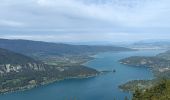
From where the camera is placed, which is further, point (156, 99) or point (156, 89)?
point (156, 89)

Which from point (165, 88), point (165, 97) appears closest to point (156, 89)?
point (165, 88)

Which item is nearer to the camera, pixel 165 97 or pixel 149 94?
pixel 165 97

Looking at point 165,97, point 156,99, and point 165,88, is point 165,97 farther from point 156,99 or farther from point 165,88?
point 165,88

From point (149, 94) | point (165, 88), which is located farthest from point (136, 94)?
point (165, 88)

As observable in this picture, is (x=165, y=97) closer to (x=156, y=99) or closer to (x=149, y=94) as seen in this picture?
(x=156, y=99)

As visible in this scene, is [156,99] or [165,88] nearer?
[156,99]

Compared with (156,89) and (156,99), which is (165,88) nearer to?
(156,89)
